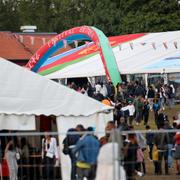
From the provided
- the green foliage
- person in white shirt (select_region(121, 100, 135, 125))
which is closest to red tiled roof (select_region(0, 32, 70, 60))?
the green foliage

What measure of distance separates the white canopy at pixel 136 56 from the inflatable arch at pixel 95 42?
9.04ft

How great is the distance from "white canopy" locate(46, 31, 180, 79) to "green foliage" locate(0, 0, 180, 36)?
66.4 ft

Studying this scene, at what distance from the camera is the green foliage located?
62.3 metres

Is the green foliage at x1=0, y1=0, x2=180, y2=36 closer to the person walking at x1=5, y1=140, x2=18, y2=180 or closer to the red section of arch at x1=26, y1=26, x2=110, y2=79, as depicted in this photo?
the red section of arch at x1=26, y1=26, x2=110, y2=79

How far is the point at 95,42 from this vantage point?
3356 cm

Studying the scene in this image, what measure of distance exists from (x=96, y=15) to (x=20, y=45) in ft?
53.4

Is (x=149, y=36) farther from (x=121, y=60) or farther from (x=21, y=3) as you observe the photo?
(x=21, y=3)

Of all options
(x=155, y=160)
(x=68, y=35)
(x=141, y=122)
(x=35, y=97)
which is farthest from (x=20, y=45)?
(x=35, y=97)

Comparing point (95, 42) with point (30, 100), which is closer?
point (30, 100)

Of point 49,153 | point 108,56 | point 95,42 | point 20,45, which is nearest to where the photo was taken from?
point 49,153

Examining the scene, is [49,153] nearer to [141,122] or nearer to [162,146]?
[162,146]

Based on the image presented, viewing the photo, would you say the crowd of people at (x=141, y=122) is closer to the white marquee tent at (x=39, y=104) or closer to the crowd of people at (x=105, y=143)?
the crowd of people at (x=105, y=143)

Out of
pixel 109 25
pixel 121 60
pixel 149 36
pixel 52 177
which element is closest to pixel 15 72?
pixel 52 177

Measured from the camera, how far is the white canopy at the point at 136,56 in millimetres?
37247
